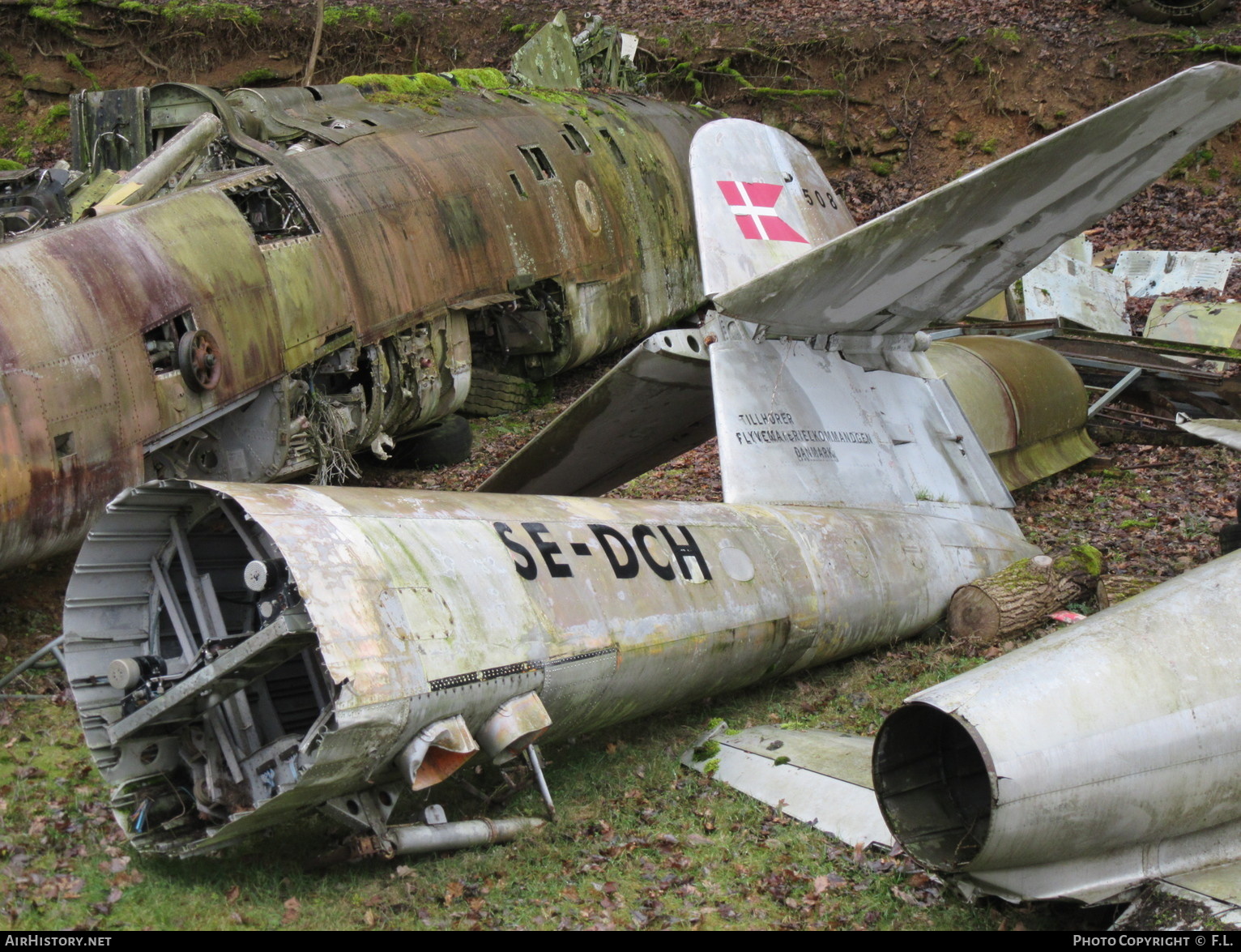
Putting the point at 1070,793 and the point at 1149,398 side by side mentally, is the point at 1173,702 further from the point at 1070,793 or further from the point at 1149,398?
the point at 1149,398

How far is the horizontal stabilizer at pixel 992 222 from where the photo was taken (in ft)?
20.6

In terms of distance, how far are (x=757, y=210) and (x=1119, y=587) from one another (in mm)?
3775

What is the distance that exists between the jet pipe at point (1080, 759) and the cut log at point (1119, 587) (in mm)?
2790

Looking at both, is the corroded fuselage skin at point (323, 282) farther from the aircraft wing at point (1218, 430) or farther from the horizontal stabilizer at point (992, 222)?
the aircraft wing at point (1218, 430)

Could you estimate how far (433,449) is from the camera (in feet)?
38.9

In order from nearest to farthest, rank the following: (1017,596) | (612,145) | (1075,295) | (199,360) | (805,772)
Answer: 1. (805,772)
2. (199,360)
3. (1017,596)
4. (612,145)
5. (1075,295)

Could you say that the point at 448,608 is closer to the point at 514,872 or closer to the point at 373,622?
the point at 373,622

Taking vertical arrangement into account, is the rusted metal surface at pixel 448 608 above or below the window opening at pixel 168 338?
below

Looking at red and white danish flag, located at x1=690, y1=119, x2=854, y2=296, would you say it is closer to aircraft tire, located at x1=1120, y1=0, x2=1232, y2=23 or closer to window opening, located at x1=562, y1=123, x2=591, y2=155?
window opening, located at x1=562, y1=123, x2=591, y2=155

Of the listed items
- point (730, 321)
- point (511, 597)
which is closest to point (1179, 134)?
point (730, 321)

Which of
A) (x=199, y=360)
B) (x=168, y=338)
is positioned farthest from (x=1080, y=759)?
(x=168, y=338)

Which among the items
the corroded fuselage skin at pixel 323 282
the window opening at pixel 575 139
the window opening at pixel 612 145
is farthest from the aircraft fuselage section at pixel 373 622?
the window opening at pixel 612 145

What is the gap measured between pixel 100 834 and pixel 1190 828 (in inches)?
195

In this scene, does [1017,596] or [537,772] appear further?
[1017,596]
